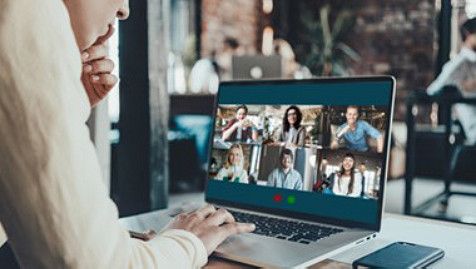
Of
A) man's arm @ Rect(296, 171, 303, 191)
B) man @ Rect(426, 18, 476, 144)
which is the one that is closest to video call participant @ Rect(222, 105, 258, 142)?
man's arm @ Rect(296, 171, 303, 191)

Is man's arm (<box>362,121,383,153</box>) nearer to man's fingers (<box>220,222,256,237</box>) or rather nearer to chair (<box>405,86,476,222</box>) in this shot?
man's fingers (<box>220,222,256,237</box>)

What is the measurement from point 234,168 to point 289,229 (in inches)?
10.4

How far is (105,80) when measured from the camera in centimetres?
105

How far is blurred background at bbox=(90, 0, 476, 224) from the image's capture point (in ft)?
6.44

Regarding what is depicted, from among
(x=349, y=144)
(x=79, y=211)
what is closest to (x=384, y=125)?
(x=349, y=144)

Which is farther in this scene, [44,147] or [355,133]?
[355,133]

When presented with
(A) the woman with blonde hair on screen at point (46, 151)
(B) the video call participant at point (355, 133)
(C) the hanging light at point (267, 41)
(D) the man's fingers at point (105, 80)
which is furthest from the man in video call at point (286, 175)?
(C) the hanging light at point (267, 41)

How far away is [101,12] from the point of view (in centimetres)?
69

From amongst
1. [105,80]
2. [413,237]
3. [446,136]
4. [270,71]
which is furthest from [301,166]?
[446,136]

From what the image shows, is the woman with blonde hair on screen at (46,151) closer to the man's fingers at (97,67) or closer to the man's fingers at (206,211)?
the man's fingers at (206,211)

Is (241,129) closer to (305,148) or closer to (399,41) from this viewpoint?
(305,148)

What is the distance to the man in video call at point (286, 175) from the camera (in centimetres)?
117

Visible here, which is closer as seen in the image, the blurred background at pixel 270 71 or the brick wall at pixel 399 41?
the blurred background at pixel 270 71

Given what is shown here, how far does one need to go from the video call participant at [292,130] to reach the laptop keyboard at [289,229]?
172 mm
